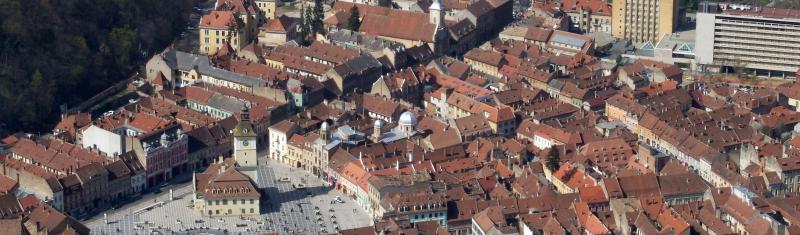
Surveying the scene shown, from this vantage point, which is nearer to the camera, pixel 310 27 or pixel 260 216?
pixel 260 216

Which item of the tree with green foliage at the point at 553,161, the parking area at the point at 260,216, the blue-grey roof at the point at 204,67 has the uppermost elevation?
the blue-grey roof at the point at 204,67

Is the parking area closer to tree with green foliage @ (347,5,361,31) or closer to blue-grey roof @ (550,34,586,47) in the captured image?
tree with green foliage @ (347,5,361,31)

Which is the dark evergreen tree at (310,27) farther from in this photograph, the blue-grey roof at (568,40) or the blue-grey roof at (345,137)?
the blue-grey roof at (345,137)

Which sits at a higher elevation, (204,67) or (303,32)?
(303,32)

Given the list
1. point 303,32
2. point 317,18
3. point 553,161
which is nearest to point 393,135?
point 553,161

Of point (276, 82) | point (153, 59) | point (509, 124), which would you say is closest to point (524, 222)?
point (509, 124)

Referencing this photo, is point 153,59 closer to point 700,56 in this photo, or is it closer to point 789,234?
point 700,56

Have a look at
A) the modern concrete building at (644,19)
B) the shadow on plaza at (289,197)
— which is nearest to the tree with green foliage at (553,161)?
the shadow on plaza at (289,197)

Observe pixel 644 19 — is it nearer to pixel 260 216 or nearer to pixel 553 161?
pixel 553 161
